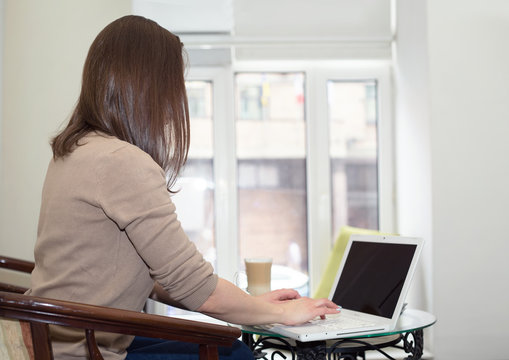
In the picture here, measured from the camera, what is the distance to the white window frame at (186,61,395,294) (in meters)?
3.61

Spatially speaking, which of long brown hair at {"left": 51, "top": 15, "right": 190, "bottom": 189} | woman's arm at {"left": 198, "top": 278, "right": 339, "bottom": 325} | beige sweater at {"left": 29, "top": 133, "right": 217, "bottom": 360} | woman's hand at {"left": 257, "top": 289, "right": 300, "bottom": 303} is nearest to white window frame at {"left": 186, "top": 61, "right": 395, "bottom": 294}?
woman's hand at {"left": 257, "top": 289, "right": 300, "bottom": 303}

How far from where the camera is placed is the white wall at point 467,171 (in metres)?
2.88

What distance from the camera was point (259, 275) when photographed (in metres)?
1.84

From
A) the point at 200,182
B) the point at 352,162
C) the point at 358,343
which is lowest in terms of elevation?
the point at 358,343

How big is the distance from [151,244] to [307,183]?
8.56 ft

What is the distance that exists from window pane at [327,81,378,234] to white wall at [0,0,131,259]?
5.56ft

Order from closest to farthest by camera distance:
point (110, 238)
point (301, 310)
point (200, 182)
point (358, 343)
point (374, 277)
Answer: point (110, 238)
point (301, 310)
point (358, 343)
point (374, 277)
point (200, 182)

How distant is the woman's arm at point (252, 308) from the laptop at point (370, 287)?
0.05 metres

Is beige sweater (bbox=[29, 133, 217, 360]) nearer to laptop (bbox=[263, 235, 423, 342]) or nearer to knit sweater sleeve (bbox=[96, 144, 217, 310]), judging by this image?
knit sweater sleeve (bbox=[96, 144, 217, 310])

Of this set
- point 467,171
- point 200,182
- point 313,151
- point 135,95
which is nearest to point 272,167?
point 313,151

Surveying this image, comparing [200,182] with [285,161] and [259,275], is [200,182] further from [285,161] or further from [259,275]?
[259,275]

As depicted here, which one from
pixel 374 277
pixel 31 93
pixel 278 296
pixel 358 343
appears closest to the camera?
pixel 278 296

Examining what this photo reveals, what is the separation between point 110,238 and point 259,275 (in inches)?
30.6

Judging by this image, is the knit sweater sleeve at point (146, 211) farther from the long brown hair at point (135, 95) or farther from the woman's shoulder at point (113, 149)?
the long brown hair at point (135, 95)
